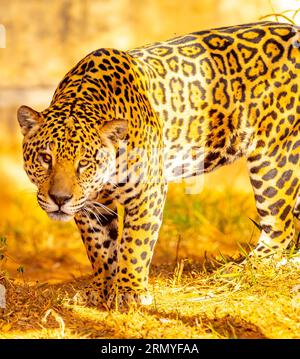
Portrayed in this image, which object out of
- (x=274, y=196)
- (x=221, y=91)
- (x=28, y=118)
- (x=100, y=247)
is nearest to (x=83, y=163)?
(x=28, y=118)

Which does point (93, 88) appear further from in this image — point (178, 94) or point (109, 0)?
point (109, 0)

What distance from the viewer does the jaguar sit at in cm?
709

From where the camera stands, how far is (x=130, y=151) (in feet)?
24.7

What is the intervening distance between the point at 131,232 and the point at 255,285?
3.89 ft

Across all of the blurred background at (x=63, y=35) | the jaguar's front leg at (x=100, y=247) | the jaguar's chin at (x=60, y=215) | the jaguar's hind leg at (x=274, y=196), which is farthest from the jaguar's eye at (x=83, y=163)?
the blurred background at (x=63, y=35)

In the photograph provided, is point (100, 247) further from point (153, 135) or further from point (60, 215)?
point (60, 215)

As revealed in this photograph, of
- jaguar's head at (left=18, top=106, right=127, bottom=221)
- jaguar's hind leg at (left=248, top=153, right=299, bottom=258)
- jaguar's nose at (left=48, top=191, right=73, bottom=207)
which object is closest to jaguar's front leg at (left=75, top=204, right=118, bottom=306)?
jaguar's head at (left=18, top=106, right=127, bottom=221)

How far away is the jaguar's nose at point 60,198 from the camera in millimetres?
6816

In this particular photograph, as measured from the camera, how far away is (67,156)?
22.7 feet

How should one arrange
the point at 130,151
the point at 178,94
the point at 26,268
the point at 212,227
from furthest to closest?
the point at 212,227 → the point at 26,268 → the point at 178,94 → the point at 130,151

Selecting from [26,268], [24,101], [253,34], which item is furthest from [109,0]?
[253,34]

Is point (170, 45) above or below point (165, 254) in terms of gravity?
above

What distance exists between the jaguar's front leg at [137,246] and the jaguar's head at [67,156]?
48 centimetres

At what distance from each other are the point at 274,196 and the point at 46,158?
253 centimetres
